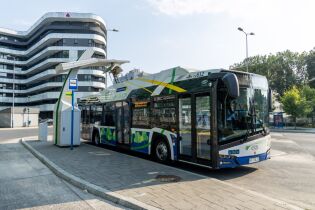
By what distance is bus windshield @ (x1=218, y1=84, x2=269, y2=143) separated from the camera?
26.5ft

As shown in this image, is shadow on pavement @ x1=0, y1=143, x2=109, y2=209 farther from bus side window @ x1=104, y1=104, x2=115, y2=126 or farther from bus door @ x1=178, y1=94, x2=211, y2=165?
bus side window @ x1=104, y1=104, x2=115, y2=126

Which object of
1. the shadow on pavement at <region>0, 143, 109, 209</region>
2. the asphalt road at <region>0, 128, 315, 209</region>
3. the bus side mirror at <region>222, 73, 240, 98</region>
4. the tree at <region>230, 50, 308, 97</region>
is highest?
the tree at <region>230, 50, 308, 97</region>

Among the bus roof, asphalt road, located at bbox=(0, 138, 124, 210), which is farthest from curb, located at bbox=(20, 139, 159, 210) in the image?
the bus roof

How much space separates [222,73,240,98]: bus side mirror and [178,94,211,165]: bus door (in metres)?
1.02

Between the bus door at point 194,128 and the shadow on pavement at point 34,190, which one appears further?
the bus door at point 194,128

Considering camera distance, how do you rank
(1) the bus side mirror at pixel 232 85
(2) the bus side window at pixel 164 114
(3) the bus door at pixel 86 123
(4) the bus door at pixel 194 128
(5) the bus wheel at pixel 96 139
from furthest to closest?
(3) the bus door at pixel 86 123, (5) the bus wheel at pixel 96 139, (2) the bus side window at pixel 164 114, (4) the bus door at pixel 194 128, (1) the bus side mirror at pixel 232 85

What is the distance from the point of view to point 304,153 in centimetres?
1328

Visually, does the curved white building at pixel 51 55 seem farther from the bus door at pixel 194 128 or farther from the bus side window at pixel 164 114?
the bus door at pixel 194 128

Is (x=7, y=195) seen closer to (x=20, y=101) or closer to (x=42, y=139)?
(x=42, y=139)

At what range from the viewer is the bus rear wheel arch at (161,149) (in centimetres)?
999

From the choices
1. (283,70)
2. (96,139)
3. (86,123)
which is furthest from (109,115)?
(283,70)

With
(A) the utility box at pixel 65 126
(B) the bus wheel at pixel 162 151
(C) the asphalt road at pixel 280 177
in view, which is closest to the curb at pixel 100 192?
(C) the asphalt road at pixel 280 177

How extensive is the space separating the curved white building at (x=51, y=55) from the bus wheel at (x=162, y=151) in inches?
2206

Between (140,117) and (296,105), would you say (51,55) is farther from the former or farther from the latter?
(140,117)
